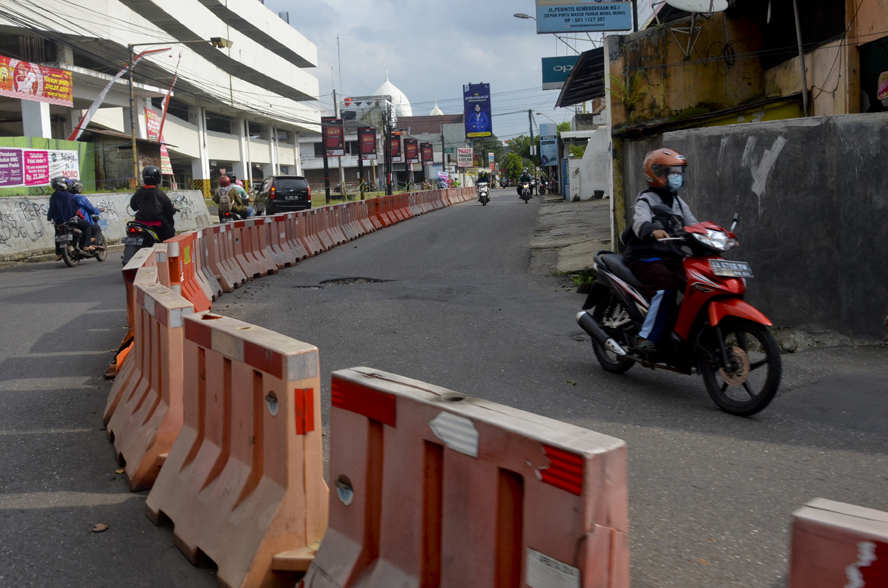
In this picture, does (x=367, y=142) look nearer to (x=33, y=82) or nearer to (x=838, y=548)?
(x=33, y=82)

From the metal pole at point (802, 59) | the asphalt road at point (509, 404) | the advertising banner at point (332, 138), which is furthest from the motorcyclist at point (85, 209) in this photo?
the advertising banner at point (332, 138)

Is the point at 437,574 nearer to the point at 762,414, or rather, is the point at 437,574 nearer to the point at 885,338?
the point at 762,414

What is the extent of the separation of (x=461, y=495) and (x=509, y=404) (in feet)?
10.7

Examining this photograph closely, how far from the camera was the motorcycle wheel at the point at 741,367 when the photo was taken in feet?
16.8

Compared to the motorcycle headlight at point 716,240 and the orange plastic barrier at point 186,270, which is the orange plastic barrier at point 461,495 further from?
the orange plastic barrier at point 186,270

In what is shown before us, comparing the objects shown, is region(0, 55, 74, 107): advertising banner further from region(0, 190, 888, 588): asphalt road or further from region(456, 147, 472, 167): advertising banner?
region(456, 147, 472, 167): advertising banner

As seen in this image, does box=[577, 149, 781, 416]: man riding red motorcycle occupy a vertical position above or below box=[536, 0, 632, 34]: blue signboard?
below

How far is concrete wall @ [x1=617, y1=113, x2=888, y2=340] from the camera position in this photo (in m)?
7.37

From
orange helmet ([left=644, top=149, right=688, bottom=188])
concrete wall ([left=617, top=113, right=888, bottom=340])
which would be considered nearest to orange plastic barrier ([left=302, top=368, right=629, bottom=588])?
orange helmet ([left=644, top=149, right=688, bottom=188])

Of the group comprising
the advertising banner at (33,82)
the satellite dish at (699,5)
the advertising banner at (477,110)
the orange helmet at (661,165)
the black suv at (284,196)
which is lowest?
the orange helmet at (661,165)

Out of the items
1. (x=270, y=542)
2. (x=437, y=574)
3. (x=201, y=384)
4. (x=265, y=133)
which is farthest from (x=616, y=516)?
(x=265, y=133)

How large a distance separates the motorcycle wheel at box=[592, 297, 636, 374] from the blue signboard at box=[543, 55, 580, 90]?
2551 centimetres

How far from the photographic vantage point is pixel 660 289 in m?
5.84

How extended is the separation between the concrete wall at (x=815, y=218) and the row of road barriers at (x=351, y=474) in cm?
541
